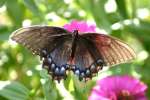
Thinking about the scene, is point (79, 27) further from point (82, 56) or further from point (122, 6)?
point (122, 6)

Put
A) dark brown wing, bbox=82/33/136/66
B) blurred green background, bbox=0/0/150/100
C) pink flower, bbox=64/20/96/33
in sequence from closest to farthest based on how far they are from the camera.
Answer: dark brown wing, bbox=82/33/136/66 → pink flower, bbox=64/20/96/33 → blurred green background, bbox=0/0/150/100

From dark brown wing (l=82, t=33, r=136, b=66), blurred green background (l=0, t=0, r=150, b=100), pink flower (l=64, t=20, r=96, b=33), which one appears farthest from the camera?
blurred green background (l=0, t=0, r=150, b=100)

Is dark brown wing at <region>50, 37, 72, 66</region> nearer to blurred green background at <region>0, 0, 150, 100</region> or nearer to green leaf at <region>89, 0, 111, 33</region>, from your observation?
blurred green background at <region>0, 0, 150, 100</region>

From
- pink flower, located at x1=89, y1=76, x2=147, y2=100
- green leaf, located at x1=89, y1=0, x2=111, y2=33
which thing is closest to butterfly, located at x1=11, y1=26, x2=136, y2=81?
pink flower, located at x1=89, y1=76, x2=147, y2=100

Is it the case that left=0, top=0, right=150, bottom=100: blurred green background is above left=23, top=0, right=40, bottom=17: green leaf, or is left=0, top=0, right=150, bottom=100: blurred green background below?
above

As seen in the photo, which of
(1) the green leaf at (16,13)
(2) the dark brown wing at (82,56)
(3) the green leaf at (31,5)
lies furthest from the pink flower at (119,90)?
(1) the green leaf at (16,13)

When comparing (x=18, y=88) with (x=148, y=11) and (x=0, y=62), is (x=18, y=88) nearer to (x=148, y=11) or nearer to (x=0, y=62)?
(x=0, y=62)

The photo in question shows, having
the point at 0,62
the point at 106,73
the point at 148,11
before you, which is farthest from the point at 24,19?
the point at 148,11

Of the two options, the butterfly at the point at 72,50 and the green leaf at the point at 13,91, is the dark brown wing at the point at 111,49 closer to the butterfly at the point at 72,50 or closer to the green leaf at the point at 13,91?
the butterfly at the point at 72,50

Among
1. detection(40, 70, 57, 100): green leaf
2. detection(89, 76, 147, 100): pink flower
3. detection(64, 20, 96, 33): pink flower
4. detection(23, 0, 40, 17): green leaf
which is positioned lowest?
detection(40, 70, 57, 100): green leaf
